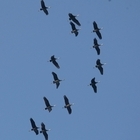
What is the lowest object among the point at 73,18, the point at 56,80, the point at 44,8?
the point at 56,80

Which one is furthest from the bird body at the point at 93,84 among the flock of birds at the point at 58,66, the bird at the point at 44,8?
the bird at the point at 44,8

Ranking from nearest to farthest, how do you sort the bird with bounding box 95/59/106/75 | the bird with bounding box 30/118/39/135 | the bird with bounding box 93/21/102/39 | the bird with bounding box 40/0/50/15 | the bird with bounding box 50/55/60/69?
the bird with bounding box 30/118/39/135 → the bird with bounding box 40/0/50/15 → the bird with bounding box 50/55/60/69 → the bird with bounding box 93/21/102/39 → the bird with bounding box 95/59/106/75

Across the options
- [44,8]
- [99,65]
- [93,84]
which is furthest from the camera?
[93,84]

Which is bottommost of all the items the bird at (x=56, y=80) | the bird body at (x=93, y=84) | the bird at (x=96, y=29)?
the bird body at (x=93, y=84)

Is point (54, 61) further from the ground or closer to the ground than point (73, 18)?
closer to the ground

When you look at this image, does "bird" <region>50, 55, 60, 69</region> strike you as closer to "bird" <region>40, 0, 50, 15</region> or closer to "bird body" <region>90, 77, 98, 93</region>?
"bird body" <region>90, 77, 98, 93</region>

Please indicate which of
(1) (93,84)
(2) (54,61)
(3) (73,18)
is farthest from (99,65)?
(3) (73,18)

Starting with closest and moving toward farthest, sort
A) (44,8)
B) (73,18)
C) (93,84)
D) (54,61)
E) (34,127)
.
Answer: (34,127) < (44,8) < (54,61) < (73,18) < (93,84)

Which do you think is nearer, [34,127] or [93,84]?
[34,127]

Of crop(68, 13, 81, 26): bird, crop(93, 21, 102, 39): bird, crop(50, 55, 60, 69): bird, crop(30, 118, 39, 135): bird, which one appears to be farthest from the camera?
crop(93, 21, 102, 39): bird

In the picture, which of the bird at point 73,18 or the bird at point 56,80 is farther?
the bird at point 56,80

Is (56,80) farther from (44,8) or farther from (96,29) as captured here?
(44,8)

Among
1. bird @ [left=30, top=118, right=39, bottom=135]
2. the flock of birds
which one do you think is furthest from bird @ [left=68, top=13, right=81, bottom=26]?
bird @ [left=30, top=118, right=39, bottom=135]

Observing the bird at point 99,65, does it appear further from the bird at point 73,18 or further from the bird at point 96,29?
the bird at point 73,18
